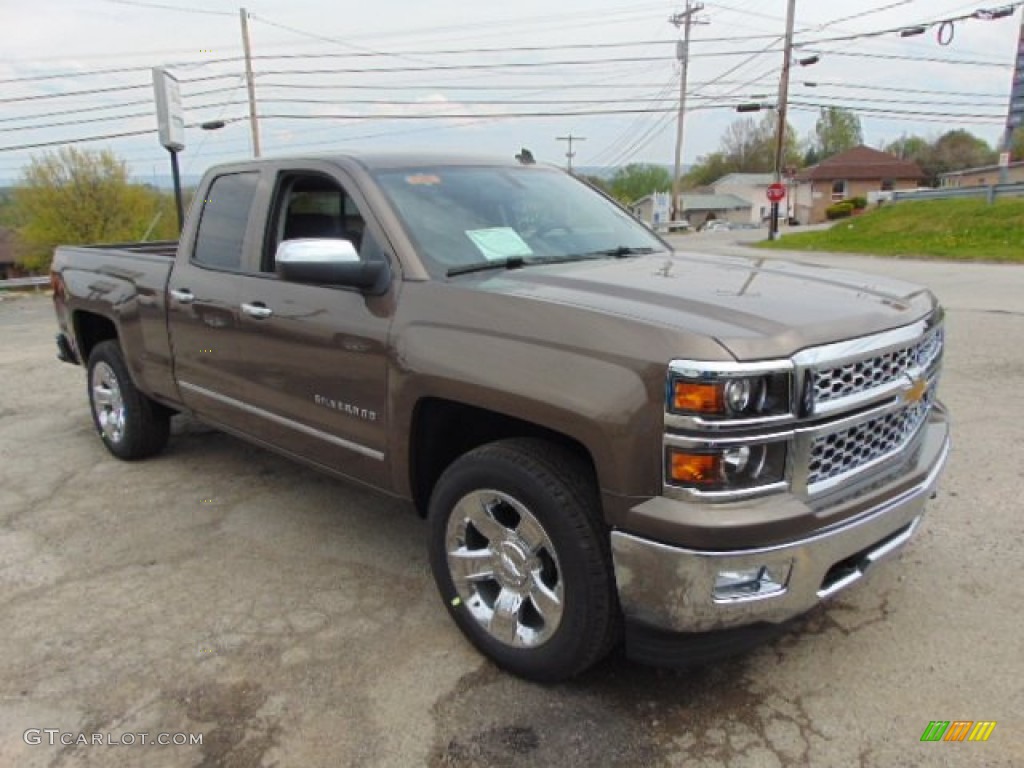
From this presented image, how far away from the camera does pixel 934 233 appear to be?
2422 centimetres

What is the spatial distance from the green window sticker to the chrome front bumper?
4.49ft

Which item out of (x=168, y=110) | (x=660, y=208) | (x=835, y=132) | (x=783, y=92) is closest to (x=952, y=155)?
(x=835, y=132)

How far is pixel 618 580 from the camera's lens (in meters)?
2.42

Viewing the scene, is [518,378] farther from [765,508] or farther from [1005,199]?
[1005,199]

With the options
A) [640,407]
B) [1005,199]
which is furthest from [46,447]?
[1005,199]

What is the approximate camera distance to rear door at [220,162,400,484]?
3.18m

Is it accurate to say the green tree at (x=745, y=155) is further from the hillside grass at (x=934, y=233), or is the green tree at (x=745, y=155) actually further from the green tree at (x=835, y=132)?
the hillside grass at (x=934, y=233)

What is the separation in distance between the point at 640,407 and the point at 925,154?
108186mm

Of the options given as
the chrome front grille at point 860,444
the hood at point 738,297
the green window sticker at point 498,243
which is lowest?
the chrome front grille at point 860,444

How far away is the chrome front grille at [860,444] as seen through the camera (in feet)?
7.83

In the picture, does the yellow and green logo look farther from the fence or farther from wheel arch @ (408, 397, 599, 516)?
the fence

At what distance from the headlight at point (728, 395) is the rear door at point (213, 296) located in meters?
2.39

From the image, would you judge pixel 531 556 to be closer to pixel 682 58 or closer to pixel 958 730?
pixel 958 730

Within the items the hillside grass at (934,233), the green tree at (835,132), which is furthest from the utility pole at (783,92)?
the green tree at (835,132)
